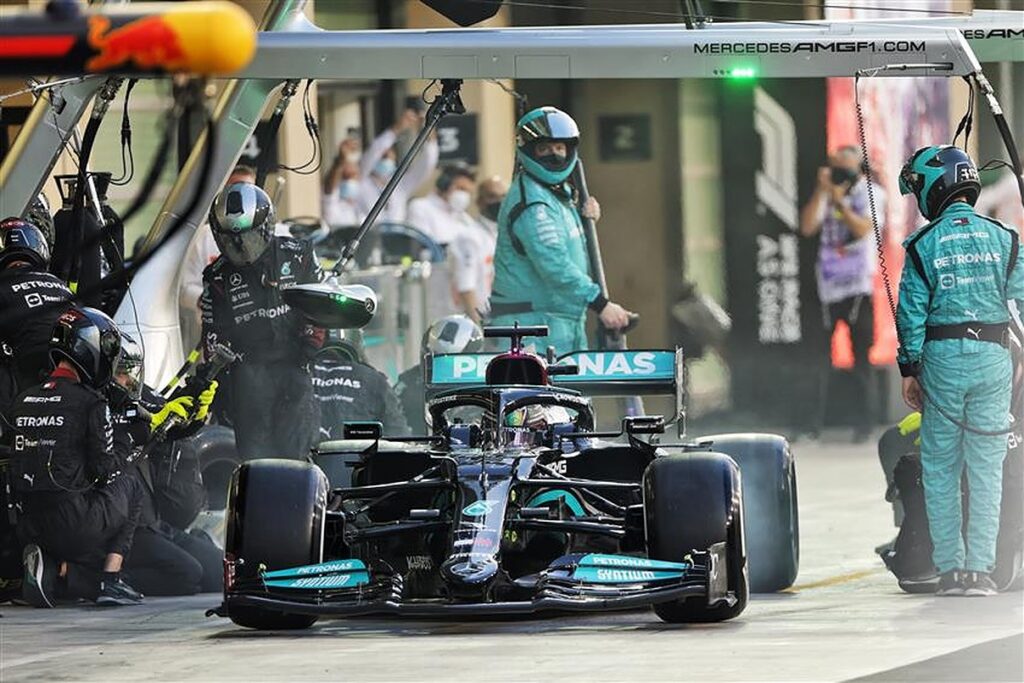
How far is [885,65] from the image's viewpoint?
14.4 meters

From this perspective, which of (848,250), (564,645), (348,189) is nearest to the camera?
(564,645)

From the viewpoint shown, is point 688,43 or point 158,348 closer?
point 688,43

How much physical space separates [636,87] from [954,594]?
1023 centimetres

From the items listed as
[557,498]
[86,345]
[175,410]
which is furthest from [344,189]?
[557,498]

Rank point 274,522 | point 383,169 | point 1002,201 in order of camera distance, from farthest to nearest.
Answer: point 1002,201, point 383,169, point 274,522

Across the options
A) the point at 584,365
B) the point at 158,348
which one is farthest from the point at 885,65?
the point at 158,348

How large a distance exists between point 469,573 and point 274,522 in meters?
1.01

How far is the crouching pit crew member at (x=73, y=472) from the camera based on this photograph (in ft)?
42.3

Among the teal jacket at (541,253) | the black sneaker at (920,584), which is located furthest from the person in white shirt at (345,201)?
the black sneaker at (920,584)

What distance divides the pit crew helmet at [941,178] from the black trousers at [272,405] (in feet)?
12.6

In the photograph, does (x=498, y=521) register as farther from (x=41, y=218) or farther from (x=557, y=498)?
(x=41, y=218)

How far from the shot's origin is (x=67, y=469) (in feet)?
42.3

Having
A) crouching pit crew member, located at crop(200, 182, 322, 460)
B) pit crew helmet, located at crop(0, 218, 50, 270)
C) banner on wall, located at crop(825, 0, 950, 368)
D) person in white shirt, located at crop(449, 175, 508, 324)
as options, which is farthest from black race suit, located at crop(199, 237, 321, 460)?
banner on wall, located at crop(825, 0, 950, 368)

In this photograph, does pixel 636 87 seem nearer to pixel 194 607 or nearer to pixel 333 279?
pixel 333 279
